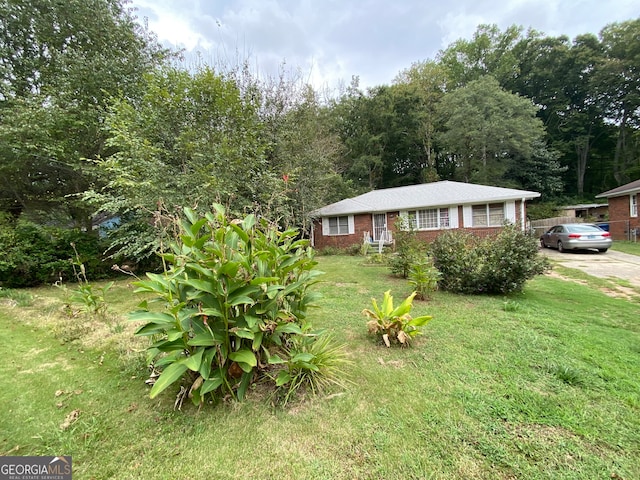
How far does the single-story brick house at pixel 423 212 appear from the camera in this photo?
44.1ft

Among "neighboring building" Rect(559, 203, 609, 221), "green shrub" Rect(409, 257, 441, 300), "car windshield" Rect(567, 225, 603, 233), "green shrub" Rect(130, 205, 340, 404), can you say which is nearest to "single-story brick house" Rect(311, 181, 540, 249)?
"car windshield" Rect(567, 225, 603, 233)

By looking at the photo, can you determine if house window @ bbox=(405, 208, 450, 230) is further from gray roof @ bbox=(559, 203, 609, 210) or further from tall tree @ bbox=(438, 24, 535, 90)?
tall tree @ bbox=(438, 24, 535, 90)

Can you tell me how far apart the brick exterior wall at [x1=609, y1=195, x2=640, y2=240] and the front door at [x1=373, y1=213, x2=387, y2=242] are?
13198 millimetres

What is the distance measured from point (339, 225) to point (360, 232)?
54.8 inches

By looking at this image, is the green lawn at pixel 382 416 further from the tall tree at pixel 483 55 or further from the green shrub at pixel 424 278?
the tall tree at pixel 483 55

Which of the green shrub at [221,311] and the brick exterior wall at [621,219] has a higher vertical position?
the brick exterior wall at [621,219]

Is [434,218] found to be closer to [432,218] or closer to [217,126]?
[432,218]

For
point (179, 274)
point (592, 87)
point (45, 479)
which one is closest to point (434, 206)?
point (179, 274)

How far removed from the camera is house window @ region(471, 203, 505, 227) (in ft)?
44.5

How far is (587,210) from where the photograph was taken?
23.2m

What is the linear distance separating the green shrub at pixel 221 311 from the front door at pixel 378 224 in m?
13.3

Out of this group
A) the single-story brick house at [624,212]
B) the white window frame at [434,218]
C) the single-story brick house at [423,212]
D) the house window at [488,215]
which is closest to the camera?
the single-story brick house at [423,212]

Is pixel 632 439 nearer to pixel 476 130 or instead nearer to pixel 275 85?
pixel 275 85

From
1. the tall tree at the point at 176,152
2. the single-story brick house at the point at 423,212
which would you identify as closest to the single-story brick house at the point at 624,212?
the single-story brick house at the point at 423,212
